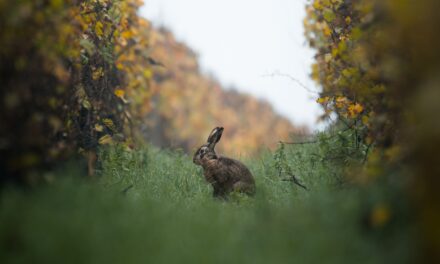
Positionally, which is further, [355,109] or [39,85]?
[355,109]

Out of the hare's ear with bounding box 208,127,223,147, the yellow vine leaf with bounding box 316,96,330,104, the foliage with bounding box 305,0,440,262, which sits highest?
the yellow vine leaf with bounding box 316,96,330,104

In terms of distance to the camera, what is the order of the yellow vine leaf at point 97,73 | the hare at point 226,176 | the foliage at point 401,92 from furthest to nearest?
the yellow vine leaf at point 97,73 → the hare at point 226,176 → the foliage at point 401,92

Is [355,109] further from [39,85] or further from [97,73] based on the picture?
[39,85]

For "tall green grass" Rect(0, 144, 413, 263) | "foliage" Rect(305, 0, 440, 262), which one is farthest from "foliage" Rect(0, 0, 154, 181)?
"foliage" Rect(305, 0, 440, 262)

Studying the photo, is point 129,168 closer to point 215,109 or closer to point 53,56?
point 53,56

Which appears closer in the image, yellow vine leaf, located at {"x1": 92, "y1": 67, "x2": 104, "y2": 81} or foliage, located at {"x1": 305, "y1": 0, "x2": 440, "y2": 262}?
foliage, located at {"x1": 305, "y1": 0, "x2": 440, "y2": 262}

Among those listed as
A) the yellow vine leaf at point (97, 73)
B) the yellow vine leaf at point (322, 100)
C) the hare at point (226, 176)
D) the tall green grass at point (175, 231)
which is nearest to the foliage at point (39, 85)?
the tall green grass at point (175, 231)

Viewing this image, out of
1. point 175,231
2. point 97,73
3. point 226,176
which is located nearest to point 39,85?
point 175,231

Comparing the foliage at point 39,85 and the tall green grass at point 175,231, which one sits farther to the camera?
the foliage at point 39,85

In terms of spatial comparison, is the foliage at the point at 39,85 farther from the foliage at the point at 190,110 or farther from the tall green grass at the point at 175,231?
the foliage at the point at 190,110

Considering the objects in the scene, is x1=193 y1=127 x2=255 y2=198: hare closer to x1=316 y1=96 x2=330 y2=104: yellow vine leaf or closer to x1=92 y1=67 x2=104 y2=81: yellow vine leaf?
x1=316 y1=96 x2=330 y2=104: yellow vine leaf

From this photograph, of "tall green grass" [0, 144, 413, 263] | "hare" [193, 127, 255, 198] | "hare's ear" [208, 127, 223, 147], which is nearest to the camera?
"tall green grass" [0, 144, 413, 263]

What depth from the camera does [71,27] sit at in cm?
544

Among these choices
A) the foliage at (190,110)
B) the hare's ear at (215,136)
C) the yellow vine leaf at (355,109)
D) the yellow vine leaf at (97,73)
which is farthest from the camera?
the foliage at (190,110)
